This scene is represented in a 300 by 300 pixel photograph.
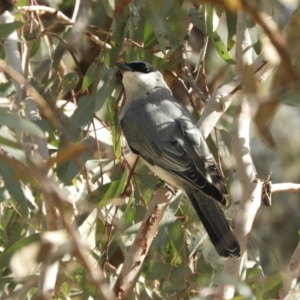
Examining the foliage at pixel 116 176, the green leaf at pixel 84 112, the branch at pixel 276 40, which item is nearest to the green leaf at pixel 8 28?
the foliage at pixel 116 176

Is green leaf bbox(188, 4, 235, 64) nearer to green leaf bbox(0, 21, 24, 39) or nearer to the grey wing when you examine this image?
the grey wing

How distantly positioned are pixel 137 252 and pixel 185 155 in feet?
2.64

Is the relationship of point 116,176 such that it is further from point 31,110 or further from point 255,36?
point 255,36

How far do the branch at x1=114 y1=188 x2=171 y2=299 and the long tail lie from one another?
10.4 inches

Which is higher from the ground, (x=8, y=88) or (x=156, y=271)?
(x=8, y=88)

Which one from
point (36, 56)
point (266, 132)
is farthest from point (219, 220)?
point (266, 132)

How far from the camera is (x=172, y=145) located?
9.50 feet

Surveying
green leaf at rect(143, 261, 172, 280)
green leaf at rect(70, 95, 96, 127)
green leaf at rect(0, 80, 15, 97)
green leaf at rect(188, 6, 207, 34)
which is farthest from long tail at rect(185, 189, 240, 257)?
green leaf at rect(0, 80, 15, 97)

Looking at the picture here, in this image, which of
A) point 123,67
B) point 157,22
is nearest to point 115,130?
point 123,67

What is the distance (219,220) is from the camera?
2.56 metres

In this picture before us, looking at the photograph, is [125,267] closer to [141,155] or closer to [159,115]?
[141,155]

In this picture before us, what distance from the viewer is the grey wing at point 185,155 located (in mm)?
2617

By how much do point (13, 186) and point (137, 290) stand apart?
3.46ft

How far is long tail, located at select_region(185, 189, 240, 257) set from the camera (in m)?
2.27
